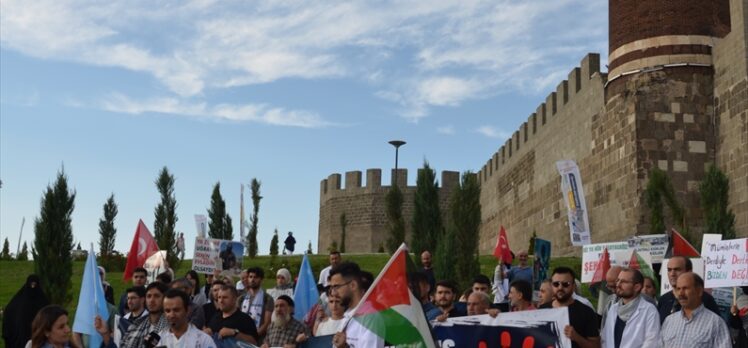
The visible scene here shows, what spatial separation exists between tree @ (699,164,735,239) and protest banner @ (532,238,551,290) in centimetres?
850

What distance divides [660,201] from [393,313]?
17893 millimetres

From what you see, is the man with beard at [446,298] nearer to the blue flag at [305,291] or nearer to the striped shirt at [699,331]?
the striped shirt at [699,331]

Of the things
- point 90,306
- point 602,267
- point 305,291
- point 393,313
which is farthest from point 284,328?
point 602,267

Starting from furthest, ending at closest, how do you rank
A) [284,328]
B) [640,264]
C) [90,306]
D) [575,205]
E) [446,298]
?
[575,205], [640,264], [90,306], [446,298], [284,328]

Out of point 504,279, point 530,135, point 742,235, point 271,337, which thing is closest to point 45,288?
point 504,279

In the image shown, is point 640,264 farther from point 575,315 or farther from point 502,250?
point 575,315

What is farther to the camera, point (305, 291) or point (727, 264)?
point (305, 291)

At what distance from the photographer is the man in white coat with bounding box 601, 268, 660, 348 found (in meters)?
7.36

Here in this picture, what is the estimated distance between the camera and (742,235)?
2141 cm

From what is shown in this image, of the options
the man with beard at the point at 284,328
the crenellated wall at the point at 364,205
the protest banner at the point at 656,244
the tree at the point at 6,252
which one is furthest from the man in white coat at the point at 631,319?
the crenellated wall at the point at 364,205

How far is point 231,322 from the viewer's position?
27.4 feet

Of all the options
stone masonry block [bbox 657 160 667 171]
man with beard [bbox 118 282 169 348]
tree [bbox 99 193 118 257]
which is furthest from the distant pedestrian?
man with beard [bbox 118 282 169 348]

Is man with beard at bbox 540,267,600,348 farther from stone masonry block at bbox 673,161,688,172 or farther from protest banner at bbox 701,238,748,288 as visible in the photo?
stone masonry block at bbox 673,161,688,172

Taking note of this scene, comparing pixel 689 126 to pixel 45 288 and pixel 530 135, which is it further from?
pixel 45 288
